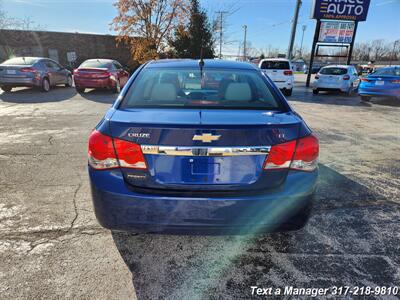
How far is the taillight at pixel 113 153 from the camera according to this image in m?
1.85

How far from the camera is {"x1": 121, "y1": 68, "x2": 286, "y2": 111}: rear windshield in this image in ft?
7.55

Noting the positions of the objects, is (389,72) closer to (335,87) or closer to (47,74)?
(335,87)

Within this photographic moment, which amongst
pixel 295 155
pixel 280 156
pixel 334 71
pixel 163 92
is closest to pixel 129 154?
pixel 163 92

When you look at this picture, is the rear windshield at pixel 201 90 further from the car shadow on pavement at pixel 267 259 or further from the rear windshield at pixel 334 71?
the rear windshield at pixel 334 71

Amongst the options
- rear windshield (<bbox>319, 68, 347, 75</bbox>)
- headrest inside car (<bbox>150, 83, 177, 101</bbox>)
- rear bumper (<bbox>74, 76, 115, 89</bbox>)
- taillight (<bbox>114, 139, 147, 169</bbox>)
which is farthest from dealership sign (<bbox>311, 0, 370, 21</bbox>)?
taillight (<bbox>114, 139, 147, 169</bbox>)

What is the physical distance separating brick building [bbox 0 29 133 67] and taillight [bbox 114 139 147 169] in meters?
28.9

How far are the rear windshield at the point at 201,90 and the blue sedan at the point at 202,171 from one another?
27 cm

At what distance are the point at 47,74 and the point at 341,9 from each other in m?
15.5

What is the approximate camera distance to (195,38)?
27219 mm

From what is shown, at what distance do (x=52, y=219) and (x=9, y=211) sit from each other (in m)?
0.56

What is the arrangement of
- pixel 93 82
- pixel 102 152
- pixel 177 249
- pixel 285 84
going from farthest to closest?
pixel 285 84 < pixel 93 82 < pixel 177 249 < pixel 102 152

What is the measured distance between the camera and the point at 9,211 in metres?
2.93

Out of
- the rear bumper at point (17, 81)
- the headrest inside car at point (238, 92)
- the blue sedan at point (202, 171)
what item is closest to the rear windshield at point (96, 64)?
the rear bumper at point (17, 81)

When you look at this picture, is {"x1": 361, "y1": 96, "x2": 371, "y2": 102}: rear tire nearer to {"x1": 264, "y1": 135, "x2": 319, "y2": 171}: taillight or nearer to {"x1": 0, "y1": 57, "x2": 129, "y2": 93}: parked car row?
{"x1": 0, "y1": 57, "x2": 129, "y2": 93}: parked car row
